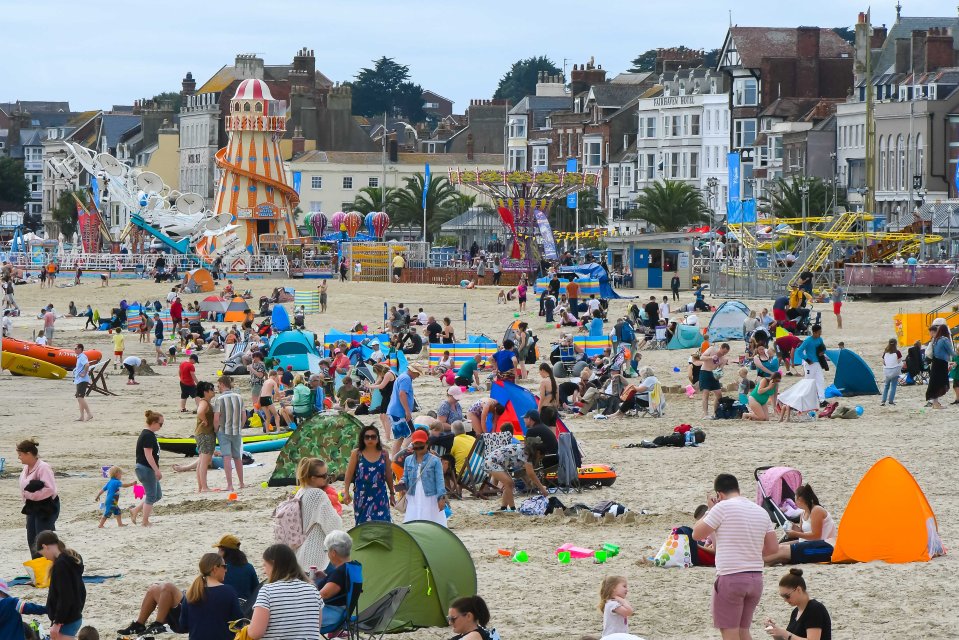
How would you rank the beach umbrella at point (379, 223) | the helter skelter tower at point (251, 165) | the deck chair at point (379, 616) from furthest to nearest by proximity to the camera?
→ the beach umbrella at point (379, 223) < the helter skelter tower at point (251, 165) < the deck chair at point (379, 616)

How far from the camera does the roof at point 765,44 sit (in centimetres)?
6788

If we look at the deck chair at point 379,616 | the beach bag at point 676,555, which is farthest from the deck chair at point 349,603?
the beach bag at point 676,555

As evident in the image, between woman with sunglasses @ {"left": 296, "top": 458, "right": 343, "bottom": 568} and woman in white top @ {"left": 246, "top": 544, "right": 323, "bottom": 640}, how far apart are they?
7.75 feet

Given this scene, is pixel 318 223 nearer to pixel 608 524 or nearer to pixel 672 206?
pixel 672 206

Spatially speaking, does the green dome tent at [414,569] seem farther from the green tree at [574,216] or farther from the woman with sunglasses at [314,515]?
the green tree at [574,216]

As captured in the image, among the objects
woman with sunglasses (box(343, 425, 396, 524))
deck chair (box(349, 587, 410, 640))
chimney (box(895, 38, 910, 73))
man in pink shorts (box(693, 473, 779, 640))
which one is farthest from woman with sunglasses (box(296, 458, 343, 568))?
chimney (box(895, 38, 910, 73))

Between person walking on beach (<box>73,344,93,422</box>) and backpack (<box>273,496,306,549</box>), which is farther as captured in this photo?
person walking on beach (<box>73,344,93,422</box>)

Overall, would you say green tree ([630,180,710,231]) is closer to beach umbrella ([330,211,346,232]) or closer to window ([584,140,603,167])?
window ([584,140,603,167])

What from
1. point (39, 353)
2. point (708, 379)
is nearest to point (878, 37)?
point (39, 353)

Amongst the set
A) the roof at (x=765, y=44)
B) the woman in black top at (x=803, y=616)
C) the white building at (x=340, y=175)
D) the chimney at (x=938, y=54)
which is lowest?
the woman in black top at (x=803, y=616)

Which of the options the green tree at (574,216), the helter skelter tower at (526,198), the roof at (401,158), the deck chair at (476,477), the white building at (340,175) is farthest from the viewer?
the roof at (401,158)

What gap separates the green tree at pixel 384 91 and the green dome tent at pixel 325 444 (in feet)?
388

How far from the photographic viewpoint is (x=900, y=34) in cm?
6303

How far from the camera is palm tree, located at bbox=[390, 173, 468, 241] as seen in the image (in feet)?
250
